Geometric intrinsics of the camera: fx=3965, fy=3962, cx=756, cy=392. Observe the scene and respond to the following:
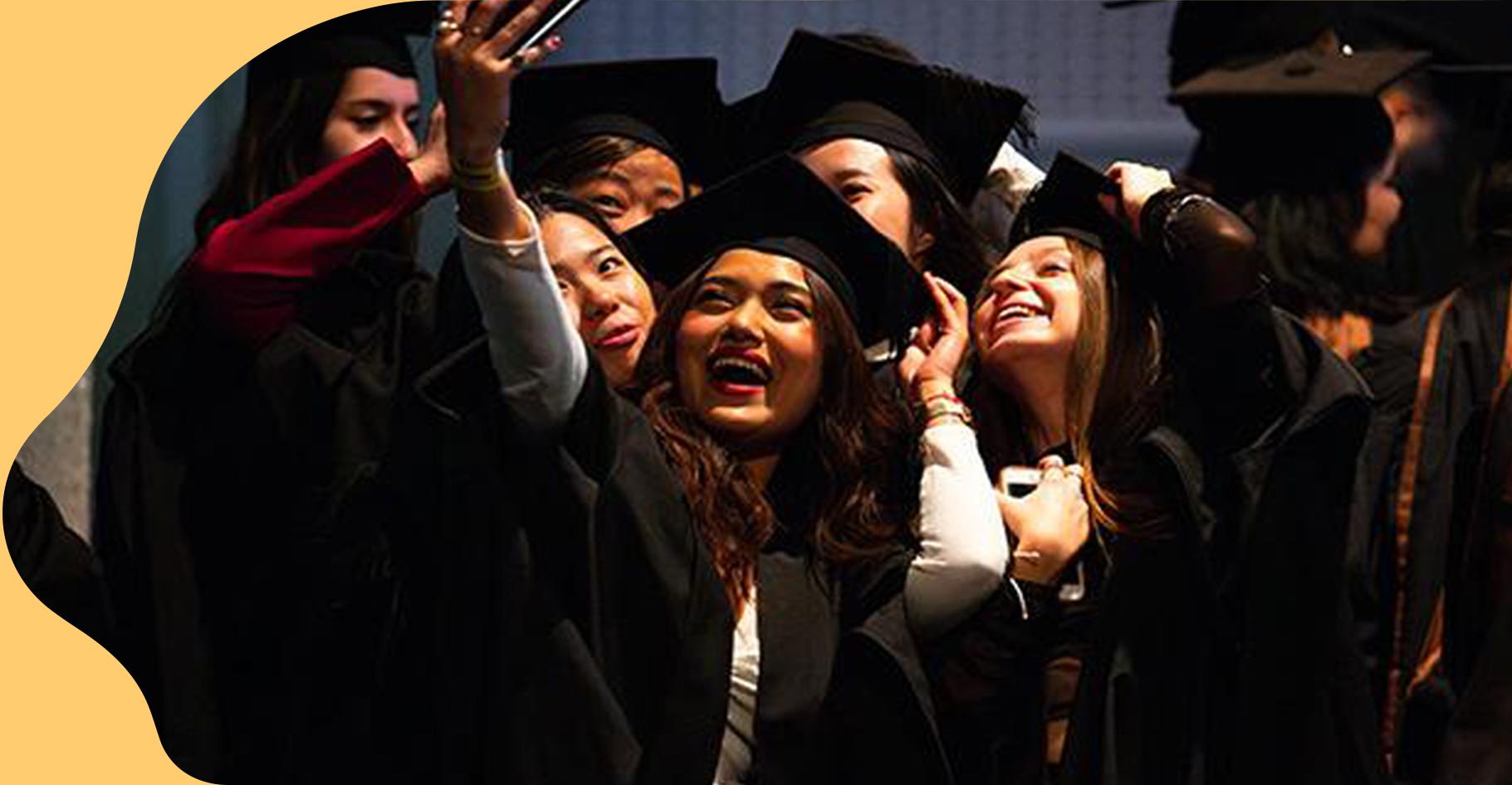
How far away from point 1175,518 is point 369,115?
151 cm

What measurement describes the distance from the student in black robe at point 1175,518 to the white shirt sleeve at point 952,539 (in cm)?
10

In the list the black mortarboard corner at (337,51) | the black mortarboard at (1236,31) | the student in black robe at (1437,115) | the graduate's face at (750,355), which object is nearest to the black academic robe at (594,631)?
the graduate's face at (750,355)

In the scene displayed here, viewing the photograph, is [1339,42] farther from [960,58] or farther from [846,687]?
[846,687]

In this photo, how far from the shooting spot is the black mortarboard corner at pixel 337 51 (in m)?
6.53

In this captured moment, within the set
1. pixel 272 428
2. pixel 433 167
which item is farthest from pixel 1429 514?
pixel 272 428

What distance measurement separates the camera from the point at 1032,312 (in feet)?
19.5

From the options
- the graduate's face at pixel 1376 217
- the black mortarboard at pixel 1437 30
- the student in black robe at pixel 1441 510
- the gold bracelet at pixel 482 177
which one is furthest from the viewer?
the black mortarboard at pixel 1437 30

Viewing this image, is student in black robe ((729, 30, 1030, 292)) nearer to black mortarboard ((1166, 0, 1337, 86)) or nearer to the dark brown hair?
the dark brown hair

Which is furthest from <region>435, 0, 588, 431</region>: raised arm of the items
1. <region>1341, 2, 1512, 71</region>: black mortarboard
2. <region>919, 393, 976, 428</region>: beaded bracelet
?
<region>1341, 2, 1512, 71</region>: black mortarboard

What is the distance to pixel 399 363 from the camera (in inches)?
242

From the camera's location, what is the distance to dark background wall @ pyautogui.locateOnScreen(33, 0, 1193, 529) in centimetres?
655

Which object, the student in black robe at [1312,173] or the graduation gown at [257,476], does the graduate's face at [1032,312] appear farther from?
the student in black robe at [1312,173]

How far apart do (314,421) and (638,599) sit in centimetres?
73

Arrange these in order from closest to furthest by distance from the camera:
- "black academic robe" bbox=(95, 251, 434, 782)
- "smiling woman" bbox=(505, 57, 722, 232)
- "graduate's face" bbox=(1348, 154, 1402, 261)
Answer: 1. "black academic robe" bbox=(95, 251, 434, 782)
2. "smiling woman" bbox=(505, 57, 722, 232)
3. "graduate's face" bbox=(1348, 154, 1402, 261)
